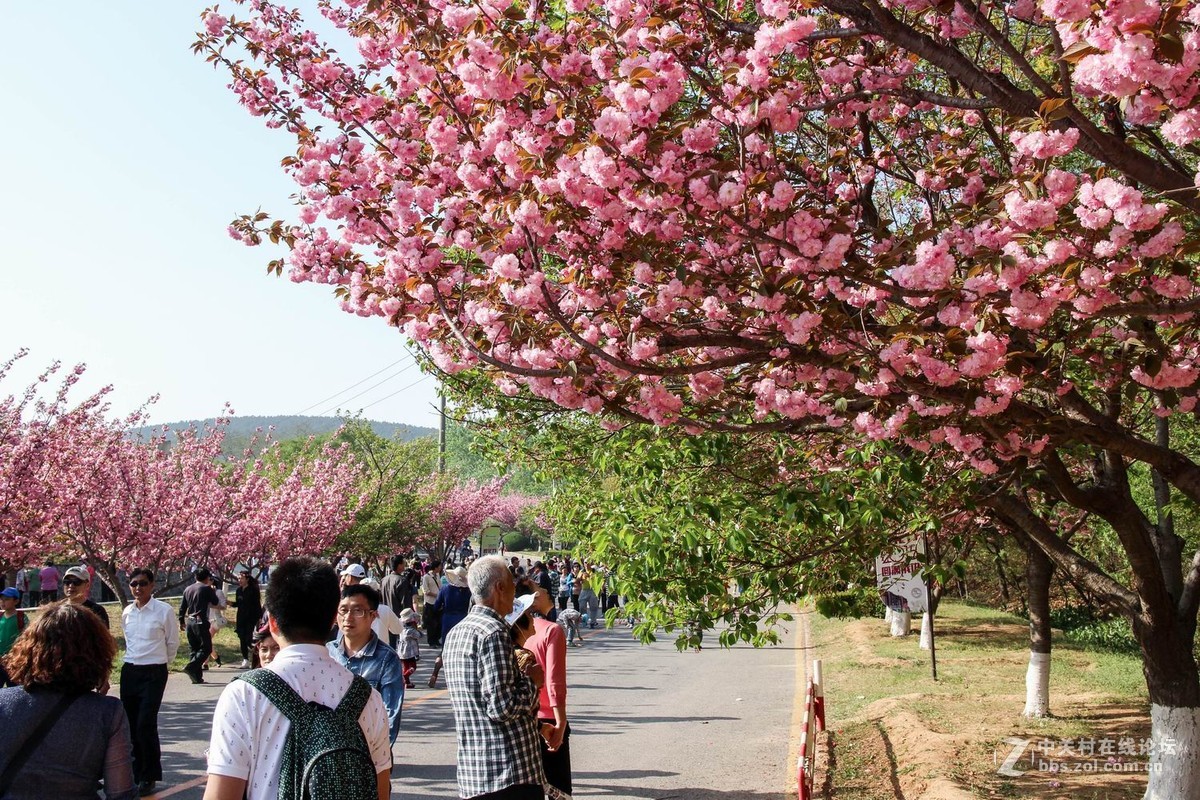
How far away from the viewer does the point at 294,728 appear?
311 cm

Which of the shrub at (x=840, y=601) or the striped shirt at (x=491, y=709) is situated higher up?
the shrub at (x=840, y=601)

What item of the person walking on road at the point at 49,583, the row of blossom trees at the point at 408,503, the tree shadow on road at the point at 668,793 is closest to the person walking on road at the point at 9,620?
the tree shadow on road at the point at 668,793

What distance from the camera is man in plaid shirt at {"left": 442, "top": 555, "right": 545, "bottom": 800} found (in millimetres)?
4922

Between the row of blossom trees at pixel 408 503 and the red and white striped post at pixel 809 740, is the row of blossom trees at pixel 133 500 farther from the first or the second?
the red and white striped post at pixel 809 740

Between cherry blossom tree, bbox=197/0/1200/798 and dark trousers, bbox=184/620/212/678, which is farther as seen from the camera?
dark trousers, bbox=184/620/212/678

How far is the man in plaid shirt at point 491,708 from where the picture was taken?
492cm

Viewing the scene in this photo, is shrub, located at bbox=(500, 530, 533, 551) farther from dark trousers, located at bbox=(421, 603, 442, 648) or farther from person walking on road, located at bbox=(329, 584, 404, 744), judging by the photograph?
person walking on road, located at bbox=(329, 584, 404, 744)

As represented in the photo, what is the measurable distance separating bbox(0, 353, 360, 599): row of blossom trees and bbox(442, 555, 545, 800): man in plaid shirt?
14.2 m

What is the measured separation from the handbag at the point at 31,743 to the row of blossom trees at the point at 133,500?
1446cm

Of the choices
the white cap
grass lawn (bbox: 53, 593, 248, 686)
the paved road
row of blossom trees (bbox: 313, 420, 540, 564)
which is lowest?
grass lawn (bbox: 53, 593, 248, 686)

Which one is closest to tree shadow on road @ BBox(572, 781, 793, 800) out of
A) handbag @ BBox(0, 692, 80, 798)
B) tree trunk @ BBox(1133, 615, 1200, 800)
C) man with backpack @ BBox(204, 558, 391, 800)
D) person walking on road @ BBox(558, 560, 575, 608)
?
tree trunk @ BBox(1133, 615, 1200, 800)

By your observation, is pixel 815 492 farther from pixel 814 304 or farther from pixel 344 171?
pixel 344 171

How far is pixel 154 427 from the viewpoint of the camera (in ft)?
89.5

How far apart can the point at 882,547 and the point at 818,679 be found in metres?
3.23
